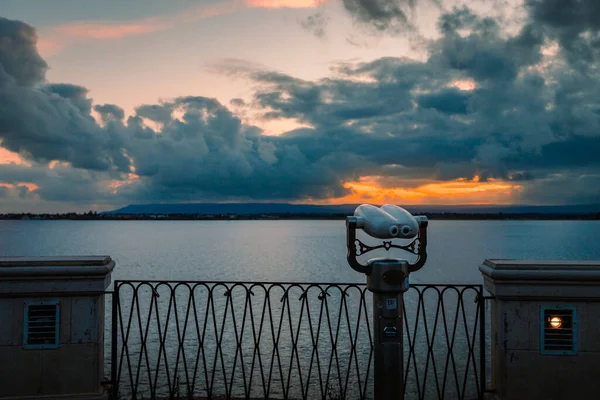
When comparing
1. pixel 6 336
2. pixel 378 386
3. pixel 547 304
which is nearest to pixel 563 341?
pixel 547 304

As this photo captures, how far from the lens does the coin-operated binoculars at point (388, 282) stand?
5160 millimetres

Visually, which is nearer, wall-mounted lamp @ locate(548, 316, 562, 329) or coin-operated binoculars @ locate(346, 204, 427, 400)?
coin-operated binoculars @ locate(346, 204, 427, 400)

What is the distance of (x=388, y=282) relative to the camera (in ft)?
17.0

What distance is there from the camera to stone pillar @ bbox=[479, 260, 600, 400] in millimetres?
5613

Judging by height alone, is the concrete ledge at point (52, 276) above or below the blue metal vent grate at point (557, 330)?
above

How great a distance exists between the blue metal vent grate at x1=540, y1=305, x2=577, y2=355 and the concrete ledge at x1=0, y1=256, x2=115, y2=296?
173 inches

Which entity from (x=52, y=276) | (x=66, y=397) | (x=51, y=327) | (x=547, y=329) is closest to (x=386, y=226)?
(x=547, y=329)

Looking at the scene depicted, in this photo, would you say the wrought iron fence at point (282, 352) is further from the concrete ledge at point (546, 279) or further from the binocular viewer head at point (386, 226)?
the binocular viewer head at point (386, 226)

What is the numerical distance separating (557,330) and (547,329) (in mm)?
94

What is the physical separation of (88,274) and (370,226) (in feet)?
9.24

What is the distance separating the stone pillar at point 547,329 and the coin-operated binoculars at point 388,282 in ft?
3.62

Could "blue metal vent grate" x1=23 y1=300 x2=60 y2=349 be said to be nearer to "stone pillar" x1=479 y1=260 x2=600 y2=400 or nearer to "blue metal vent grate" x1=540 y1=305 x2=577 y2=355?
"stone pillar" x1=479 y1=260 x2=600 y2=400

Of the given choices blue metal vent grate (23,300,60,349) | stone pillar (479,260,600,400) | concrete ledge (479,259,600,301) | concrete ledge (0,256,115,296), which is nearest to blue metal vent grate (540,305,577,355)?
stone pillar (479,260,600,400)

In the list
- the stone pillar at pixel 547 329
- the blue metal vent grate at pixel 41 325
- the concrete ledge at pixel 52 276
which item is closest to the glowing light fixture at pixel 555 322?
the stone pillar at pixel 547 329
